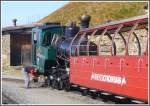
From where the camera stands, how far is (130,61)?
14156mm

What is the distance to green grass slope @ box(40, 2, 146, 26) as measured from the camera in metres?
47.0

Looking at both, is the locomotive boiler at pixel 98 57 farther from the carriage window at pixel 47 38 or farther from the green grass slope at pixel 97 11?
the green grass slope at pixel 97 11

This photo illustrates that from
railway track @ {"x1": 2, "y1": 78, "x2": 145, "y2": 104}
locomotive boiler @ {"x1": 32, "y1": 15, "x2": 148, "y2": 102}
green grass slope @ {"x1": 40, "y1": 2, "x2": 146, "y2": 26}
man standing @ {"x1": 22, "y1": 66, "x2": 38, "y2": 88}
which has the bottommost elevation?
railway track @ {"x1": 2, "y1": 78, "x2": 145, "y2": 104}

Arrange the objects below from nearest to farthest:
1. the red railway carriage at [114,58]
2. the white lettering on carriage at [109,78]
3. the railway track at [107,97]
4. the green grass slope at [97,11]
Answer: the red railway carriage at [114,58] < the white lettering on carriage at [109,78] < the railway track at [107,97] < the green grass slope at [97,11]

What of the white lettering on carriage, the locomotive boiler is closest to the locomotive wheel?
the locomotive boiler

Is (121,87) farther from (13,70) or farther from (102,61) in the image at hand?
(13,70)

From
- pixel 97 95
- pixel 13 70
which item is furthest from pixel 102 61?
pixel 13 70

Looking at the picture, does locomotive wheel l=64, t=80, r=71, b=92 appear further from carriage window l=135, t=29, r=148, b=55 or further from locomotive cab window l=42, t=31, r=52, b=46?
carriage window l=135, t=29, r=148, b=55

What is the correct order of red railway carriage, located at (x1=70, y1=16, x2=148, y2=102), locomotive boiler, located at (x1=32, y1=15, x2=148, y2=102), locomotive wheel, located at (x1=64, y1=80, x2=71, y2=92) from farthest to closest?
locomotive wheel, located at (x1=64, y1=80, x2=71, y2=92) → locomotive boiler, located at (x1=32, y1=15, x2=148, y2=102) → red railway carriage, located at (x1=70, y1=16, x2=148, y2=102)

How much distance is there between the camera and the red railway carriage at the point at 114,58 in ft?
45.6

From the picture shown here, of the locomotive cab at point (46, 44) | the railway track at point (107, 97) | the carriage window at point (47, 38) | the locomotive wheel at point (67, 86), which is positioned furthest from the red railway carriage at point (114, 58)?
the carriage window at point (47, 38)

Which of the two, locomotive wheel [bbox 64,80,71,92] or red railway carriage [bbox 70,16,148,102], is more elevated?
red railway carriage [bbox 70,16,148,102]

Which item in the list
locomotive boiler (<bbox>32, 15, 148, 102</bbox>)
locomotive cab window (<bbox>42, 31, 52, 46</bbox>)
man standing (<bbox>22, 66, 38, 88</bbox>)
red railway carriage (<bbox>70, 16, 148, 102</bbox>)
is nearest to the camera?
red railway carriage (<bbox>70, 16, 148, 102</bbox>)

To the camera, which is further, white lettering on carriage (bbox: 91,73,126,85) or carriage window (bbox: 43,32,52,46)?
carriage window (bbox: 43,32,52,46)
